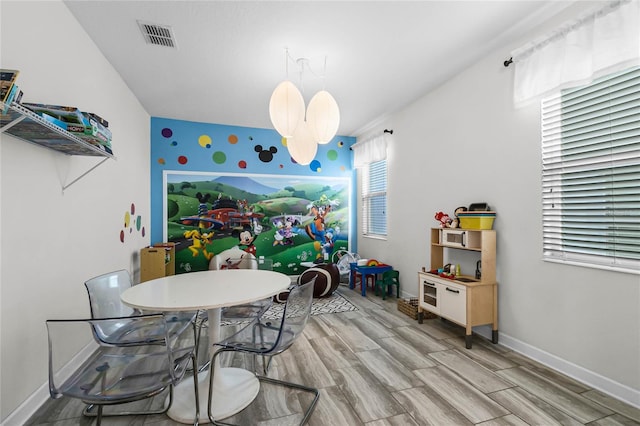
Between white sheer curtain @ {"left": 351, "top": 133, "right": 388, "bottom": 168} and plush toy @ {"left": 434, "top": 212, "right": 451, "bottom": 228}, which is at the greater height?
white sheer curtain @ {"left": 351, "top": 133, "right": 388, "bottom": 168}

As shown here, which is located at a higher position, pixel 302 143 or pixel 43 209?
pixel 302 143

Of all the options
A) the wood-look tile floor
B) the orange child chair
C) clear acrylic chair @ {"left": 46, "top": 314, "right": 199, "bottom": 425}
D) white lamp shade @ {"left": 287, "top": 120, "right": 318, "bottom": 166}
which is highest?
white lamp shade @ {"left": 287, "top": 120, "right": 318, "bottom": 166}

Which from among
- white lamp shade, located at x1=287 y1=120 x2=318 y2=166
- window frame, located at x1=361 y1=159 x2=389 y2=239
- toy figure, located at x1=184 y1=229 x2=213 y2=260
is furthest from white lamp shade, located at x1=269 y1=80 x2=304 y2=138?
toy figure, located at x1=184 y1=229 x2=213 y2=260

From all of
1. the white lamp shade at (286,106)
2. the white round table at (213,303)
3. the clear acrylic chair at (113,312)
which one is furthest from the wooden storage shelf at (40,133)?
the white lamp shade at (286,106)

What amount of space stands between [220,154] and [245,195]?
30.4 inches

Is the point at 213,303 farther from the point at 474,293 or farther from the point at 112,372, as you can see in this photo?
the point at 474,293

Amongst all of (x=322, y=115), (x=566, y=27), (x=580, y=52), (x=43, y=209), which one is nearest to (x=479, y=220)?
(x=580, y=52)

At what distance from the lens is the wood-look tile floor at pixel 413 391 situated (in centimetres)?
169

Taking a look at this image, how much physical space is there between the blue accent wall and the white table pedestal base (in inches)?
124

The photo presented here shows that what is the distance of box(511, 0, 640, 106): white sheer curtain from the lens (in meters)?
1.76

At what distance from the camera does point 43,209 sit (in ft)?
6.03

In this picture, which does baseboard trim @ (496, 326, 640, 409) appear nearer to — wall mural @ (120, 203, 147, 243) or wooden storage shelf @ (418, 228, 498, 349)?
wooden storage shelf @ (418, 228, 498, 349)

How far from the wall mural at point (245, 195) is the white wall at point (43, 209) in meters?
1.78

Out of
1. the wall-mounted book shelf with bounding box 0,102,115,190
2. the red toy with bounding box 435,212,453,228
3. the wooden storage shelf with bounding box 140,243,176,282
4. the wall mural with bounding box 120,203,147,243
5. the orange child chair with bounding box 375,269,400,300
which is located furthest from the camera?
the orange child chair with bounding box 375,269,400,300
